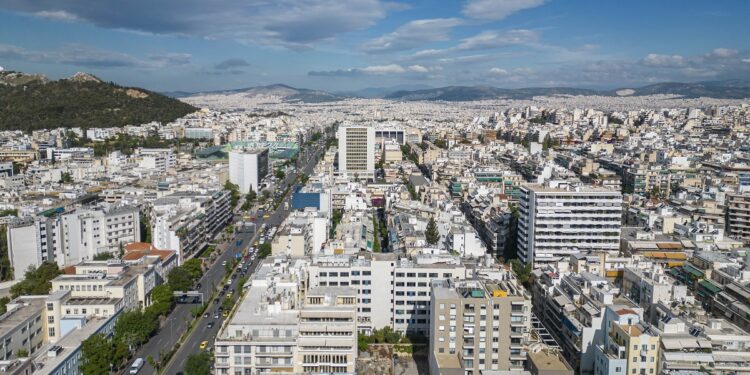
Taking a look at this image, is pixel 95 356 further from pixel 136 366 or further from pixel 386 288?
pixel 386 288

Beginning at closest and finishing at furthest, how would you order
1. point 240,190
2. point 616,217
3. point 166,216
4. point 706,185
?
point 616,217, point 166,216, point 706,185, point 240,190

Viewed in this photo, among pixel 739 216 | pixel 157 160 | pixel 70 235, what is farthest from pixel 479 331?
pixel 157 160

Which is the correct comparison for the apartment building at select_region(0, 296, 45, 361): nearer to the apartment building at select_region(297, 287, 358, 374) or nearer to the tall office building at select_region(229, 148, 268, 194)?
the apartment building at select_region(297, 287, 358, 374)

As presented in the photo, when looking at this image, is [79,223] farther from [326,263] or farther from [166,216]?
[326,263]

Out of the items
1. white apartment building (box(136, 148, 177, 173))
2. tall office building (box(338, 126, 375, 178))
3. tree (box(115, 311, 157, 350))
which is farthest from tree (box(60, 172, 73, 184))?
tree (box(115, 311, 157, 350))

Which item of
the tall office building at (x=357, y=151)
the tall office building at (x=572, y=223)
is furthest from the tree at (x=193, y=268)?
the tall office building at (x=357, y=151)

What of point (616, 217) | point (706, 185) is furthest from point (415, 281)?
point (706, 185)
